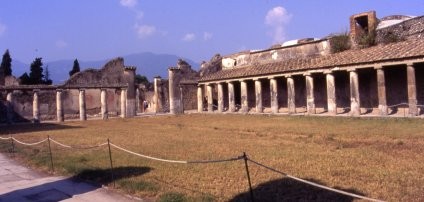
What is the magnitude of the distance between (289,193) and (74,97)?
114 ft

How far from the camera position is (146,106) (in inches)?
1810

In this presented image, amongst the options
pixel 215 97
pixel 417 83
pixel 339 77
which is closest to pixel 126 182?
pixel 417 83

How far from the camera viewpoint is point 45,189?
27.0ft

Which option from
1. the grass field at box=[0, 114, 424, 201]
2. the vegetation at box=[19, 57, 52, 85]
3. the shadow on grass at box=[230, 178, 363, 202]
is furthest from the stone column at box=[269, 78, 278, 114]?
the vegetation at box=[19, 57, 52, 85]

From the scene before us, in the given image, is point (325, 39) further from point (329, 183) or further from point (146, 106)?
point (329, 183)

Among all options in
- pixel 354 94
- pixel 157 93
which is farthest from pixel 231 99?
pixel 354 94

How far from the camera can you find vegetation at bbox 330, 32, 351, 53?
99.7 feet

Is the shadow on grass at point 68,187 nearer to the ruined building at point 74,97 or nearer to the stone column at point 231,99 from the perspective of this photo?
the ruined building at point 74,97

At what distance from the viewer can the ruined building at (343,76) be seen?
22.0 m

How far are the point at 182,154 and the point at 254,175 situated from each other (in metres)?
3.74

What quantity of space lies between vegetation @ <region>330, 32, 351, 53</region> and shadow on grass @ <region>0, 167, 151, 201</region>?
23768 millimetres

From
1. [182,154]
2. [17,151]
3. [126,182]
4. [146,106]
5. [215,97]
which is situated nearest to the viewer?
[126,182]

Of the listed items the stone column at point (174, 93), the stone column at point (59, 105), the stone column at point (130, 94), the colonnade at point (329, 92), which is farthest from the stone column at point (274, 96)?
the stone column at point (59, 105)

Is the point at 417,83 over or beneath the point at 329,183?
over
